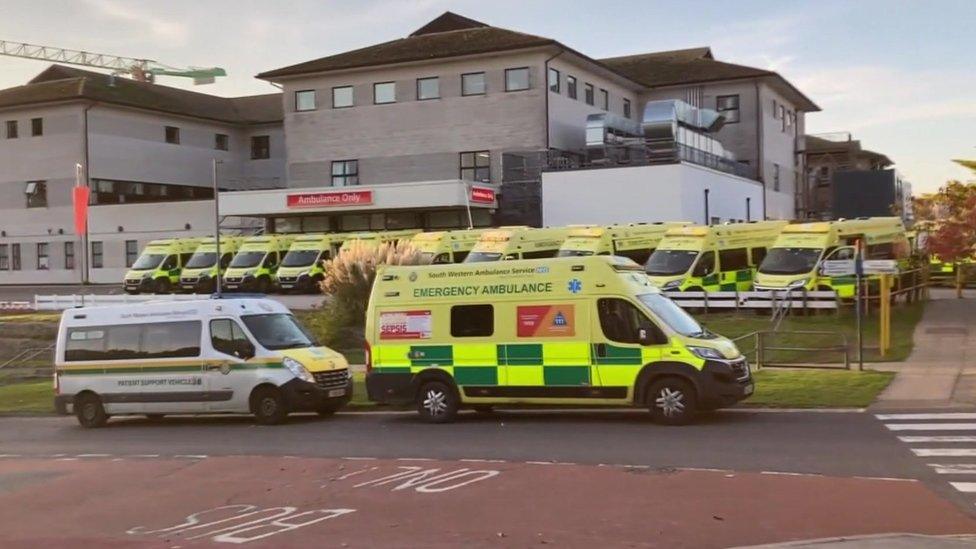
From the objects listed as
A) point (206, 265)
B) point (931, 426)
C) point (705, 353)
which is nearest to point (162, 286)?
point (206, 265)

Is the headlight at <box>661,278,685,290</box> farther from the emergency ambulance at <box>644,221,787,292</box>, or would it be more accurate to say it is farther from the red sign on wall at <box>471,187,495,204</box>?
the red sign on wall at <box>471,187,495,204</box>

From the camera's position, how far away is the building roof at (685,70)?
59.1 meters

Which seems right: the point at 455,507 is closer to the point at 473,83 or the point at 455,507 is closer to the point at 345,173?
the point at 473,83

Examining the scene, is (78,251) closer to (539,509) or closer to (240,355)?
(240,355)

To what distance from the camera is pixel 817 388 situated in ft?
60.3

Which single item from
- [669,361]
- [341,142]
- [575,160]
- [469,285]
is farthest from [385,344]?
[341,142]

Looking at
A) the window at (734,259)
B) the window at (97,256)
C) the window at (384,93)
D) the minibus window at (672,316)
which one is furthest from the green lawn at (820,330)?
the window at (97,256)

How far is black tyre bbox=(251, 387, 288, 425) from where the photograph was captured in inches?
746

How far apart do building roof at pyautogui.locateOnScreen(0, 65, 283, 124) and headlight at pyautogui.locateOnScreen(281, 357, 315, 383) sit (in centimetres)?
4816

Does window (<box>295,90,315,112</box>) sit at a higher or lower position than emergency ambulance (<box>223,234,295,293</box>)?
higher

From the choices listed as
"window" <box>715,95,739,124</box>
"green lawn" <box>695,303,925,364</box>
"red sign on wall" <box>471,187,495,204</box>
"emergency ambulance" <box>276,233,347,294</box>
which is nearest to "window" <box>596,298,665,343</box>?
"green lawn" <box>695,303,925,364</box>

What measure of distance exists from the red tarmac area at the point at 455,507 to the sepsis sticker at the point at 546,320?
12.9ft

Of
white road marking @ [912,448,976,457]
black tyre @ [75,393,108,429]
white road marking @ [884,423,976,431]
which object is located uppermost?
white road marking @ [884,423,976,431]

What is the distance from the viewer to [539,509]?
1039cm
